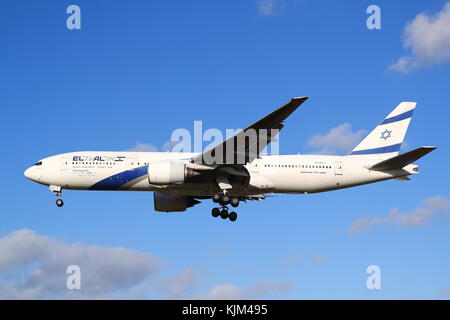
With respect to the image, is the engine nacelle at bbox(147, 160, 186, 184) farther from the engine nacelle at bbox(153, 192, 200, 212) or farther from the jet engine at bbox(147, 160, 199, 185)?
the engine nacelle at bbox(153, 192, 200, 212)

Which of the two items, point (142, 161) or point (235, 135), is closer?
point (235, 135)

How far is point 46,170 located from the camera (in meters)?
36.3

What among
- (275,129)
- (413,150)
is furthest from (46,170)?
(413,150)

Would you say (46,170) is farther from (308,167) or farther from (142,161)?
(308,167)

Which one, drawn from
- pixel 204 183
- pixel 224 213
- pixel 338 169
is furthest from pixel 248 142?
pixel 338 169

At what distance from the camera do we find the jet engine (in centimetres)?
3366

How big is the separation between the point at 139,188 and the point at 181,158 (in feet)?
9.57

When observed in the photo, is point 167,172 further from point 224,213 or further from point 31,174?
point 31,174

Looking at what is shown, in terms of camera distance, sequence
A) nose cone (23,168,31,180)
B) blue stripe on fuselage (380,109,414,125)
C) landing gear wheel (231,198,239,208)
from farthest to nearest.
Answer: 1. blue stripe on fuselage (380,109,414,125)
2. nose cone (23,168,31,180)
3. landing gear wheel (231,198,239,208)

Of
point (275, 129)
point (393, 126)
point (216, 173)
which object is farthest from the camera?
point (393, 126)

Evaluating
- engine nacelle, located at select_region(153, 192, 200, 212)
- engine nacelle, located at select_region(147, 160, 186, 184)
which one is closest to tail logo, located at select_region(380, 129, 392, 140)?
engine nacelle, located at select_region(153, 192, 200, 212)

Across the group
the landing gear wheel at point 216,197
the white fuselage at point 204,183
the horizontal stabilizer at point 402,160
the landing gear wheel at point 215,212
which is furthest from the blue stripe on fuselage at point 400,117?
the landing gear wheel at point 215,212

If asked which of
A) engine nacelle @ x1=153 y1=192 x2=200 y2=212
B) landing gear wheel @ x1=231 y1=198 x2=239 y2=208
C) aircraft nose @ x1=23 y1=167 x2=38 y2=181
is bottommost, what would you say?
landing gear wheel @ x1=231 y1=198 x2=239 y2=208

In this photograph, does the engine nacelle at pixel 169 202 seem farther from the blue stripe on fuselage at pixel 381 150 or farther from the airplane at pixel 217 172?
the blue stripe on fuselage at pixel 381 150
